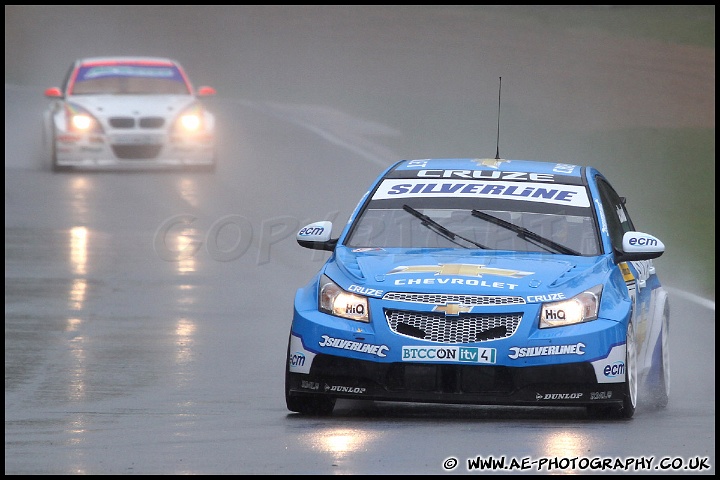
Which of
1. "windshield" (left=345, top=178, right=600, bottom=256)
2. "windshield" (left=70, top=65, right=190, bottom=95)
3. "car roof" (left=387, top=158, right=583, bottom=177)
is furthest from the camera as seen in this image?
"windshield" (left=70, top=65, right=190, bottom=95)

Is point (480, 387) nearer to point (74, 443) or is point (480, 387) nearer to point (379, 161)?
point (74, 443)

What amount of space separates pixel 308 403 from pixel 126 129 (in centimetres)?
1355

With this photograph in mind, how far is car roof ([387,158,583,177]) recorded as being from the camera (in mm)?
10391

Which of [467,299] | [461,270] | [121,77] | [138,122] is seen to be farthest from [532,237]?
[121,77]

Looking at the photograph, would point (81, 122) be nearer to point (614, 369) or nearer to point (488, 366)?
point (488, 366)

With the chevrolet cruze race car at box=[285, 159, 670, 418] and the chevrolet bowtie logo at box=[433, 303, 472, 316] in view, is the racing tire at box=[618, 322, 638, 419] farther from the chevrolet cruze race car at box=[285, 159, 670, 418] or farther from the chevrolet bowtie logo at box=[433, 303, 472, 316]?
the chevrolet bowtie logo at box=[433, 303, 472, 316]

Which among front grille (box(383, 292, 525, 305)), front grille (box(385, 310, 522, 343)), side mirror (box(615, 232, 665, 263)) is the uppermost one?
side mirror (box(615, 232, 665, 263))

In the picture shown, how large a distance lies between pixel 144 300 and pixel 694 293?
5774mm

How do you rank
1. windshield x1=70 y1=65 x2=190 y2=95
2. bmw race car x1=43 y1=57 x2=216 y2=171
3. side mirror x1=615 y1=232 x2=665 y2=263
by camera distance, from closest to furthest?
side mirror x1=615 y1=232 x2=665 y2=263 → bmw race car x1=43 y1=57 x2=216 y2=171 → windshield x1=70 y1=65 x2=190 y2=95

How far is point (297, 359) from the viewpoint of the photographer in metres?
8.98

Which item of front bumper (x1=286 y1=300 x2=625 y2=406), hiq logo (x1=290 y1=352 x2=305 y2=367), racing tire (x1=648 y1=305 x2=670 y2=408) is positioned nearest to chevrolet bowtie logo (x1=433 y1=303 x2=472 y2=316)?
front bumper (x1=286 y1=300 x2=625 y2=406)

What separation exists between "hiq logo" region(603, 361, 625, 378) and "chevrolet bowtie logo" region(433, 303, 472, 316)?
30.9 inches

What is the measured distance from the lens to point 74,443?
8.20 meters

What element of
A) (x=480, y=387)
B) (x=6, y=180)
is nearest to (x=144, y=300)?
(x=480, y=387)
